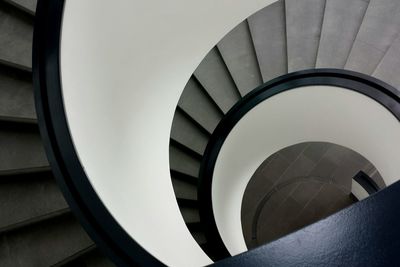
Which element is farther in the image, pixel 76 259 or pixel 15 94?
pixel 76 259

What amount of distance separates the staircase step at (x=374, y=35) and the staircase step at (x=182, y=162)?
7.66 ft

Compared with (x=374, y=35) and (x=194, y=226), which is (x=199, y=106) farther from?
(x=374, y=35)

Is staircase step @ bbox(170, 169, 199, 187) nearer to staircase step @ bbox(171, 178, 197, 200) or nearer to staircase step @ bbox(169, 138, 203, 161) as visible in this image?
staircase step @ bbox(171, 178, 197, 200)

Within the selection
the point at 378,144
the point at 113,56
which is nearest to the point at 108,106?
the point at 113,56

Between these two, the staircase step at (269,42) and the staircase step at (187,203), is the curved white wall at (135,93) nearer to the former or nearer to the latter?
the staircase step at (269,42)

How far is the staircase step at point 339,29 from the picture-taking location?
14.9 ft

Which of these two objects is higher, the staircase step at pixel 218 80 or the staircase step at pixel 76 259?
the staircase step at pixel 218 80

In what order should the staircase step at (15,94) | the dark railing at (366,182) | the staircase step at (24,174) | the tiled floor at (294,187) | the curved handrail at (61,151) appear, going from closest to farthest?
the curved handrail at (61,151), the staircase step at (24,174), the staircase step at (15,94), the dark railing at (366,182), the tiled floor at (294,187)

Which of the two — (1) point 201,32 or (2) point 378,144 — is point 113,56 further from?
(2) point 378,144

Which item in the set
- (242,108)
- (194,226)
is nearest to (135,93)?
(242,108)

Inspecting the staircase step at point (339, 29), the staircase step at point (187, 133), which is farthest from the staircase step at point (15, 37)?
the staircase step at point (339, 29)

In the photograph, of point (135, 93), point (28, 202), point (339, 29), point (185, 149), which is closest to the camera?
point (135, 93)

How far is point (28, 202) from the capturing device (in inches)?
100

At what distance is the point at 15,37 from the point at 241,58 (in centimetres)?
277
